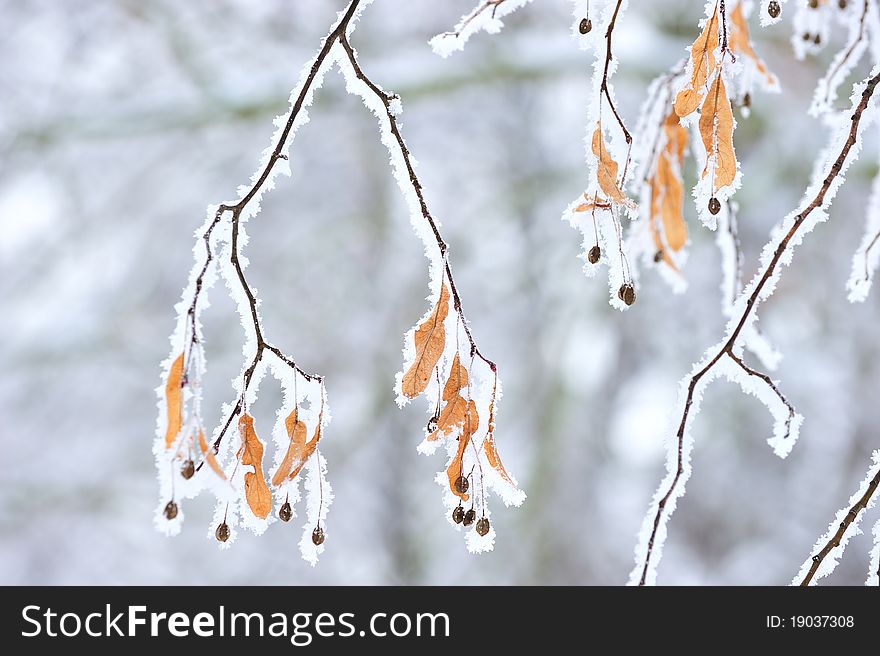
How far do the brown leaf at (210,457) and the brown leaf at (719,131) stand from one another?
1.71 ft

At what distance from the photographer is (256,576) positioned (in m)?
4.80

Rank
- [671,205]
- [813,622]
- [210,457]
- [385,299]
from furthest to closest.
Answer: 1. [385,299]
2. [671,205]
3. [813,622]
4. [210,457]

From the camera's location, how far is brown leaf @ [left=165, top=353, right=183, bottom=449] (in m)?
0.69

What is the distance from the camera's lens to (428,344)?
742mm

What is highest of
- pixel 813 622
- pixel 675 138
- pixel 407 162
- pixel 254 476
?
pixel 675 138

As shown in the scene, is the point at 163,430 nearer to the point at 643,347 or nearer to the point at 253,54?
the point at 253,54

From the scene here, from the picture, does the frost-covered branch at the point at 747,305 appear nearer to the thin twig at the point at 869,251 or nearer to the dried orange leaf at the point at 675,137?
the thin twig at the point at 869,251

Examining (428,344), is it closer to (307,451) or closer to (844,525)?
(307,451)

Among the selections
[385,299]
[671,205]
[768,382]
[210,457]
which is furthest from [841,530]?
[385,299]

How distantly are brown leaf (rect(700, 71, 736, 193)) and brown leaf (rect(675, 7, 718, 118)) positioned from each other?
0.05ft

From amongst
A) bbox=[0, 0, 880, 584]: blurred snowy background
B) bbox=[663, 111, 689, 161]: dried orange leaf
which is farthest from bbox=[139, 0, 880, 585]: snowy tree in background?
A: bbox=[0, 0, 880, 584]: blurred snowy background

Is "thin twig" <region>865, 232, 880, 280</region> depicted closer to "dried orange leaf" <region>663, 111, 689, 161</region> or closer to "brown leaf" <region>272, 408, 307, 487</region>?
"dried orange leaf" <region>663, 111, 689, 161</region>

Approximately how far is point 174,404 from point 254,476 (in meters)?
0.11

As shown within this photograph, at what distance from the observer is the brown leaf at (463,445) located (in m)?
0.75
